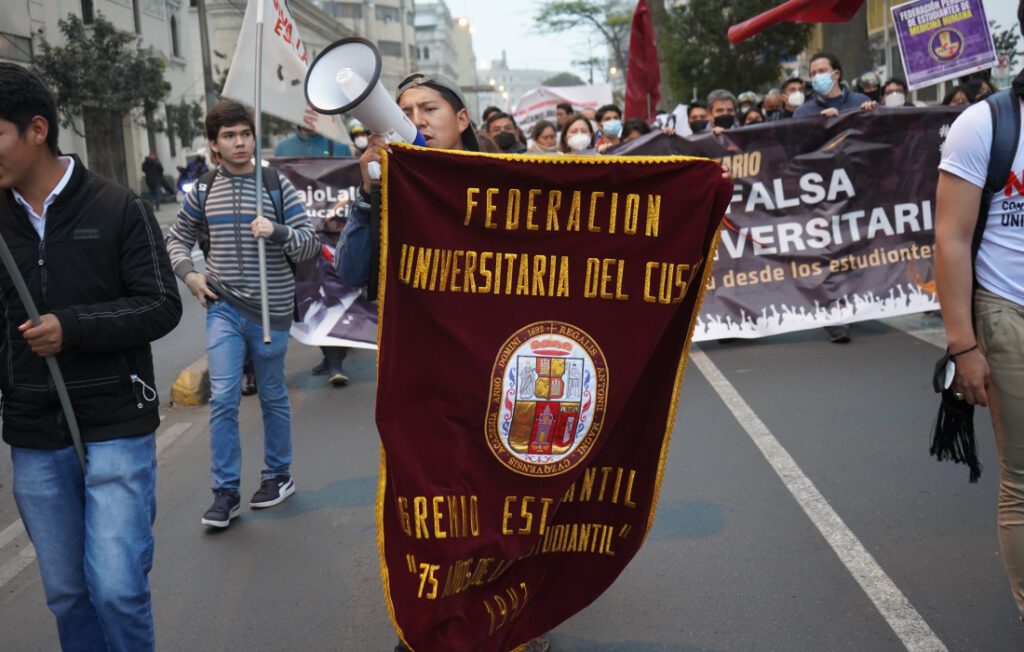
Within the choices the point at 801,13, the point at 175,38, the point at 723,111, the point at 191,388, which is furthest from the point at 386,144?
the point at 175,38

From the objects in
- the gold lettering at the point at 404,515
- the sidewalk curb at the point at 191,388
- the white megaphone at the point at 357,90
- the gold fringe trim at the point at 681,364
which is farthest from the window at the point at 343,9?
the gold lettering at the point at 404,515

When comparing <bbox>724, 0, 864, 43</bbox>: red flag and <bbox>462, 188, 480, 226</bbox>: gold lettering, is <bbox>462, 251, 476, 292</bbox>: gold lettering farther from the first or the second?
<bbox>724, 0, 864, 43</bbox>: red flag

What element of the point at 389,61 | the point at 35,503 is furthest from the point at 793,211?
the point at 389,61

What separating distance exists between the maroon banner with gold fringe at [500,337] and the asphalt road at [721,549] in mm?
772

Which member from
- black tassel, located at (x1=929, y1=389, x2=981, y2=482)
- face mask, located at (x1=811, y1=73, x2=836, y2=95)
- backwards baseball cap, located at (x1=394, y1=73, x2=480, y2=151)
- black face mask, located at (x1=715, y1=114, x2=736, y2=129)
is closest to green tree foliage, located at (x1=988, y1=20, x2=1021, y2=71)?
black face mask, located at (x1=715, y1=114, x2=736, y2=129)

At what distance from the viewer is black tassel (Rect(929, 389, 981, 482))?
344 cm

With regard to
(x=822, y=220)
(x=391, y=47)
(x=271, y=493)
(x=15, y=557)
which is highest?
→ (x=391, y=47)

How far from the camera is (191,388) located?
7949mm

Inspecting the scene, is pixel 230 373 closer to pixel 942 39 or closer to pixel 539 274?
pixel 539 274

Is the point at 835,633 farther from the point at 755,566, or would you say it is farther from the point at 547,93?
the point at 547,93

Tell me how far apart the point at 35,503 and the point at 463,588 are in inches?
46.6

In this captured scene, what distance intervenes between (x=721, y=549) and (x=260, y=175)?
258 cm

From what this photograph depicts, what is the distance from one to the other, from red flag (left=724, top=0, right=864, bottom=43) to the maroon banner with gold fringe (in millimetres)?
2352

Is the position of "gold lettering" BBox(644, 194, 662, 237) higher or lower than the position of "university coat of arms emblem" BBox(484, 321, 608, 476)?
higher
